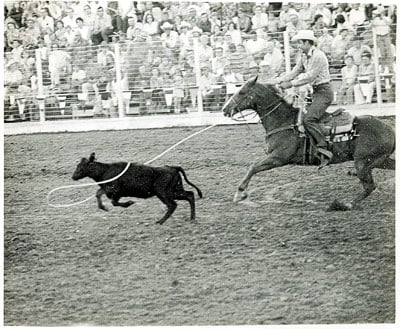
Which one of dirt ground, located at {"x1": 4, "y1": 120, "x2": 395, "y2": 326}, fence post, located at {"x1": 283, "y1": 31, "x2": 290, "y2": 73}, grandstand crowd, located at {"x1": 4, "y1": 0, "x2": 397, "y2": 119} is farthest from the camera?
fence post, located at {"x1": 283, "y1": 31, "x2": 290, "y2": 73}

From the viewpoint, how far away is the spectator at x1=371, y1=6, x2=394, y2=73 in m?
5.17

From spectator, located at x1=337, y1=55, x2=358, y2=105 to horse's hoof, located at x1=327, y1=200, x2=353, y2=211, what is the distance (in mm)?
603

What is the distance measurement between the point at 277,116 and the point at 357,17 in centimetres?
77

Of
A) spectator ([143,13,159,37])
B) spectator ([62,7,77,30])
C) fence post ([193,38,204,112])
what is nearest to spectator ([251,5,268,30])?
fence post ([193,38,204,112])

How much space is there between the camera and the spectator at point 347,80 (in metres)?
5.17

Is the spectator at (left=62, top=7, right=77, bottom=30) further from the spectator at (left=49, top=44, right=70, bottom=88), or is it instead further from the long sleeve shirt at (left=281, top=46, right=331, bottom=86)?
the long sleeve shirt at (left=281, top=46, right=331, bottom=86)

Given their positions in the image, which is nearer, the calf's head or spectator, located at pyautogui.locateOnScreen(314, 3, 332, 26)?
the calf's head

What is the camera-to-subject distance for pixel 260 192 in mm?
5113

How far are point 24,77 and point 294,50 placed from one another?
1.61 meters

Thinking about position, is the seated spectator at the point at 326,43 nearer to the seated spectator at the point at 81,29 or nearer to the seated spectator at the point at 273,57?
the seated spectator at the point at 273,57

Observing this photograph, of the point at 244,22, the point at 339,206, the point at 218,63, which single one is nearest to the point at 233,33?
the point at 244,22

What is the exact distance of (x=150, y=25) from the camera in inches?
200

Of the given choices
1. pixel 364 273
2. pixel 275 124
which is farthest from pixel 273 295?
pixel 275 124

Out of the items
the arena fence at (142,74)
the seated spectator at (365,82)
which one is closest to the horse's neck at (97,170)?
the arena fence at (142,74)
